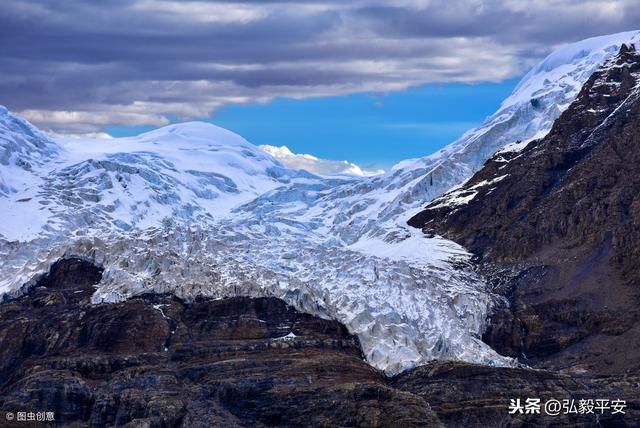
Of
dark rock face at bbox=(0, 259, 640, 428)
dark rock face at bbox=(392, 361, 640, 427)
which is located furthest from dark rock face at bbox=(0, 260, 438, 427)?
dark rock face at bbox=(392, 361, 640, 427)

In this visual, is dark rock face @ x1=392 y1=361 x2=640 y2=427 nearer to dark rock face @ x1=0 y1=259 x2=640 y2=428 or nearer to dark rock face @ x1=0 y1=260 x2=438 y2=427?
dark rock face @ x1=0 y1=259 x2=640 y2=428

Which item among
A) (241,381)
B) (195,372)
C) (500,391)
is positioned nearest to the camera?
(500,391)

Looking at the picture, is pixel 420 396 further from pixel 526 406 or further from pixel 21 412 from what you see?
pixel 21 412

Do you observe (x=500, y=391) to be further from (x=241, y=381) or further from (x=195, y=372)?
(x=195, y=372)

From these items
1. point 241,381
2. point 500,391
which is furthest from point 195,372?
point 500,391

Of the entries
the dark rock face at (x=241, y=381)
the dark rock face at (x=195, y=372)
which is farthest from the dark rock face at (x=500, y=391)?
the dark rock face at (x=195, y=372)

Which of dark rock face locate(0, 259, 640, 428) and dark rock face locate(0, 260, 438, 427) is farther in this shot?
dark rock face locate(0, 260, 438, 427)

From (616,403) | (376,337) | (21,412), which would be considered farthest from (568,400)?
(21,412)

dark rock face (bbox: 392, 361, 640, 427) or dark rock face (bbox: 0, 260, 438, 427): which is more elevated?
dark rock face (bbox: 0, 260, 438, 427)

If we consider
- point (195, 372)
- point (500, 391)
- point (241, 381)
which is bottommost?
point (500, 391)
